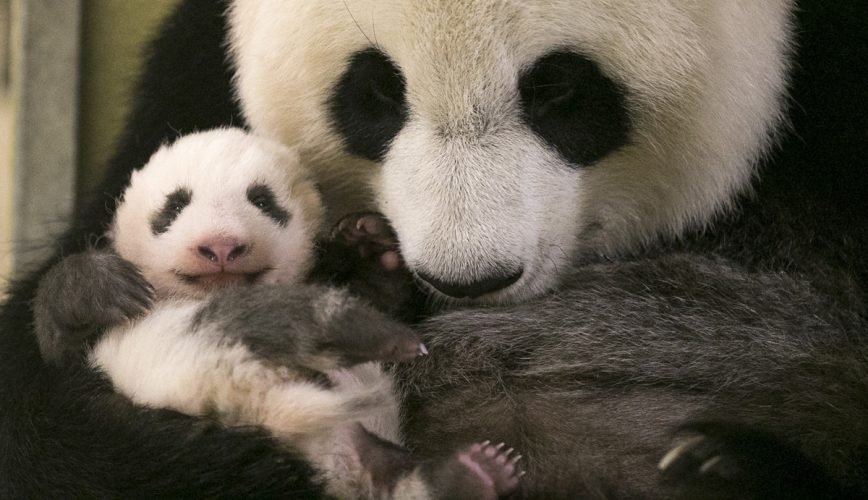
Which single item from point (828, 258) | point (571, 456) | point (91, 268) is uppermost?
point (91, 268)

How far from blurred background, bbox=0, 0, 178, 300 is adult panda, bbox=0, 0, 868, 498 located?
3.82 feet

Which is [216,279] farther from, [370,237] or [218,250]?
[370,237]

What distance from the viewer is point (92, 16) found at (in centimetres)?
300

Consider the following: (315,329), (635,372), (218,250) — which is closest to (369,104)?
(218,250)

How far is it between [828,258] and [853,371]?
230 mm

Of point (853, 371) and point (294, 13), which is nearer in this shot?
point (853, 371)

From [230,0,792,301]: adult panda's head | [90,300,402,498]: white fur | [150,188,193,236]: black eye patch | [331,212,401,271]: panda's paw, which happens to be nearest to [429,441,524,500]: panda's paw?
[90,300,402,498]: white fur

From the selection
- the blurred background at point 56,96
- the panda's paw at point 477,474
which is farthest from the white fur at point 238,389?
the blurred background at point 56,96

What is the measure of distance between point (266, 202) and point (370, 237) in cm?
18

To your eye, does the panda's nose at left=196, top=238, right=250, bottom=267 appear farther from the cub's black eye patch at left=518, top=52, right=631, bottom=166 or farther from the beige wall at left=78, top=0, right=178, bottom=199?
the beige wall at left=78, top=0, right=178, bottom=199

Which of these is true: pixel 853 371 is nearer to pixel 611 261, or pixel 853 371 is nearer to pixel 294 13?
pixel 611 261

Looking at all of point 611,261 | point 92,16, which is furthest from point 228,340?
point 92,16

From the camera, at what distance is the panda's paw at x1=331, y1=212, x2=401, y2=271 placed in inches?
68.0

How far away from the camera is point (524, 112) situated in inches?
60.4
